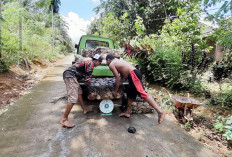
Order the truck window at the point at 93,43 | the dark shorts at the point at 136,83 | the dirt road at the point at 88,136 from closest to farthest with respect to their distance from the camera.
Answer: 1. the dirt road at the point at 88,136
2. the dark shorts at the point at 136,83
3. the truck window at the point at 93,43

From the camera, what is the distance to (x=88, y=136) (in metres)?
2.62

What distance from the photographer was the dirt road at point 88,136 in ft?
7.36

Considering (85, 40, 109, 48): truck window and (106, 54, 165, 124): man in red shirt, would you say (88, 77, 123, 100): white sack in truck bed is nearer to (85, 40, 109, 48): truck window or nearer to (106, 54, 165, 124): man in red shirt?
(106, 54, 165, 124): man in red shirt

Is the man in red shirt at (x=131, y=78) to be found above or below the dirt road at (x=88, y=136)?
above

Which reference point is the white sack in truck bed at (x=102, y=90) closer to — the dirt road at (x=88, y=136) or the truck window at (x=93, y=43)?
the dirt road at (x=88, y=136)

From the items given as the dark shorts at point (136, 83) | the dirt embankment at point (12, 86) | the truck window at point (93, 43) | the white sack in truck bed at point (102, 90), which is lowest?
the dirt embankment at point (12, 86)

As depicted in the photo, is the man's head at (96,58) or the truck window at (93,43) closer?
the man's head at (96,58)

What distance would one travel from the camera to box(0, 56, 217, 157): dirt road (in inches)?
88.4

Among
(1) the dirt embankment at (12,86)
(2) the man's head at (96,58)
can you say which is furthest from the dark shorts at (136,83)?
(1) the dirt embankment at (12,86)

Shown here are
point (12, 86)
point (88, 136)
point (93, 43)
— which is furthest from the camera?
point (93, 43)

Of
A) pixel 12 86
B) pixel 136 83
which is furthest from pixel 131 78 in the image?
pixel 12 86

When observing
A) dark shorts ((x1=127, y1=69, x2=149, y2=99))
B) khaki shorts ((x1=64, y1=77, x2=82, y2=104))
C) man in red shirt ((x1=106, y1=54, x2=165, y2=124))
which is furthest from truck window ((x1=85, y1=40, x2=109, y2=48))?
dark shorts ((x1=127, y1=69, x2=149, y2=99))

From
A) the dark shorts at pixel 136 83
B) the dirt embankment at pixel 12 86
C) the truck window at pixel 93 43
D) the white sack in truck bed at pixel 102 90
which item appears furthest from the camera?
the truck window at pixel 93 43

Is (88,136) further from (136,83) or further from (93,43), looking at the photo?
(93,43)
